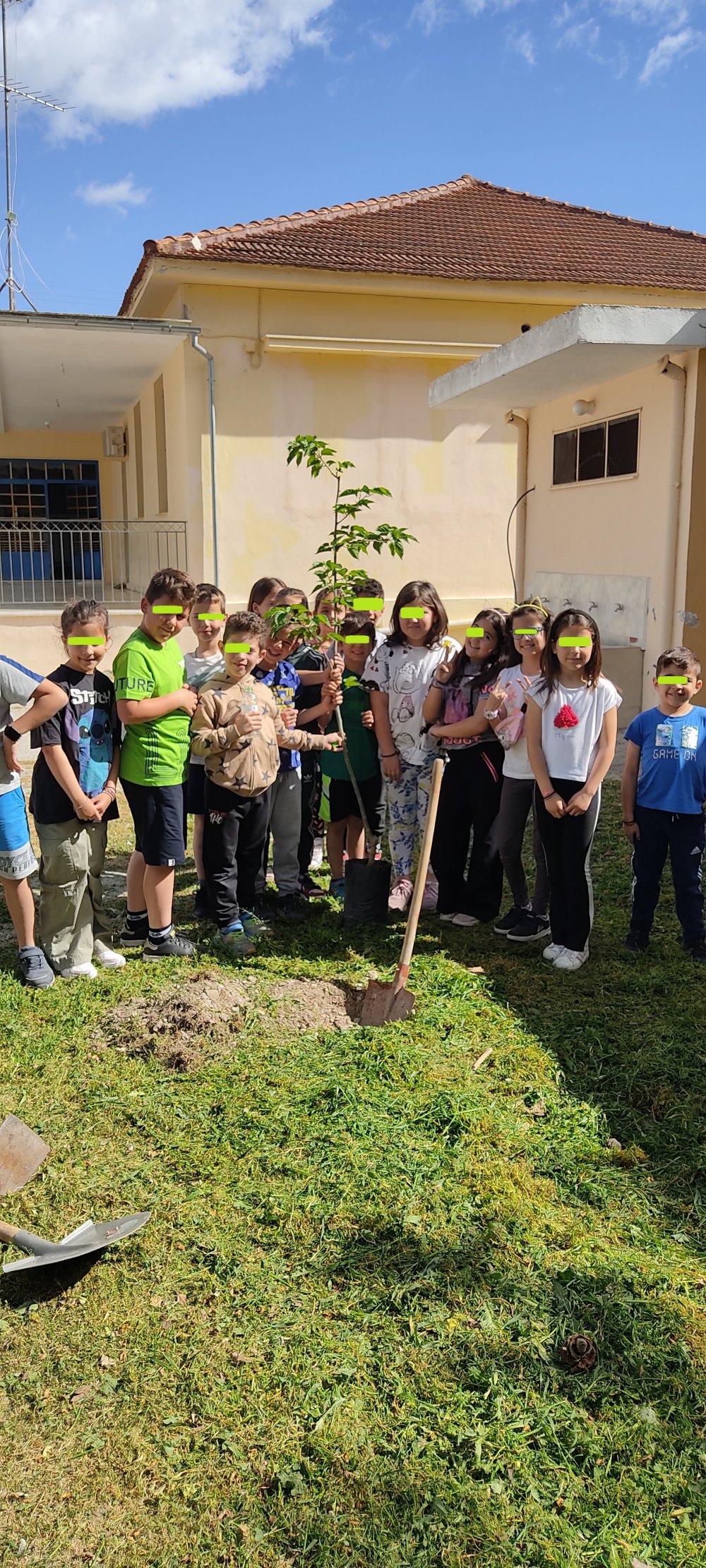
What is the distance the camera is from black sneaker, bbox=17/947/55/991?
15.9 feet

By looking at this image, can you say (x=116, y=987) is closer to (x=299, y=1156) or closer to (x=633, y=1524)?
(x=299, y=1156)

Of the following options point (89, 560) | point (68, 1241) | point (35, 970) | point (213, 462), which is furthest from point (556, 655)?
point (89, 560)

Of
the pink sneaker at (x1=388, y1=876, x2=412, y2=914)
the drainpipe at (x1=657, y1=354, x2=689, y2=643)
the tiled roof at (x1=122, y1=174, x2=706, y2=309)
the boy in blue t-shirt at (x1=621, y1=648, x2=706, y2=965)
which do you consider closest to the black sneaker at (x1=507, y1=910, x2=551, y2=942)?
the boy in blue t-shirt at (x1=621, y1=648, x2=706, y2=965)

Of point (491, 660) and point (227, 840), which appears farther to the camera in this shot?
point (491, 660)

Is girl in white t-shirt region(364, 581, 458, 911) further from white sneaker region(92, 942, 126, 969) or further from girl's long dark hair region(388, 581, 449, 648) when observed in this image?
white sneaker region(92, 942, 126, 969)

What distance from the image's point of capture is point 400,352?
15.3 m

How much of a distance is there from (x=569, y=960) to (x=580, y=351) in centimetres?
610

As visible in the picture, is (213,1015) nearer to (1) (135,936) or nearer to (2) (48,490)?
(1) (135,936)

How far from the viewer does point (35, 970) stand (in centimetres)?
488

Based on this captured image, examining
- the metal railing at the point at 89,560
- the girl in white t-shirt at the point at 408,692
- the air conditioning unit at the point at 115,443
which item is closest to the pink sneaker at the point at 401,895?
the girl in white t-shirt at the point at 408,692

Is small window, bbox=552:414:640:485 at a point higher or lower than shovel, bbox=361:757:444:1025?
higher

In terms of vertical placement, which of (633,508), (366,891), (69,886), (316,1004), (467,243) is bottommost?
(316,1004)

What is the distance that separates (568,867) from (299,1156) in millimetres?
2008

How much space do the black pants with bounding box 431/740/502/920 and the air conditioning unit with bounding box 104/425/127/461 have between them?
56.5ft
